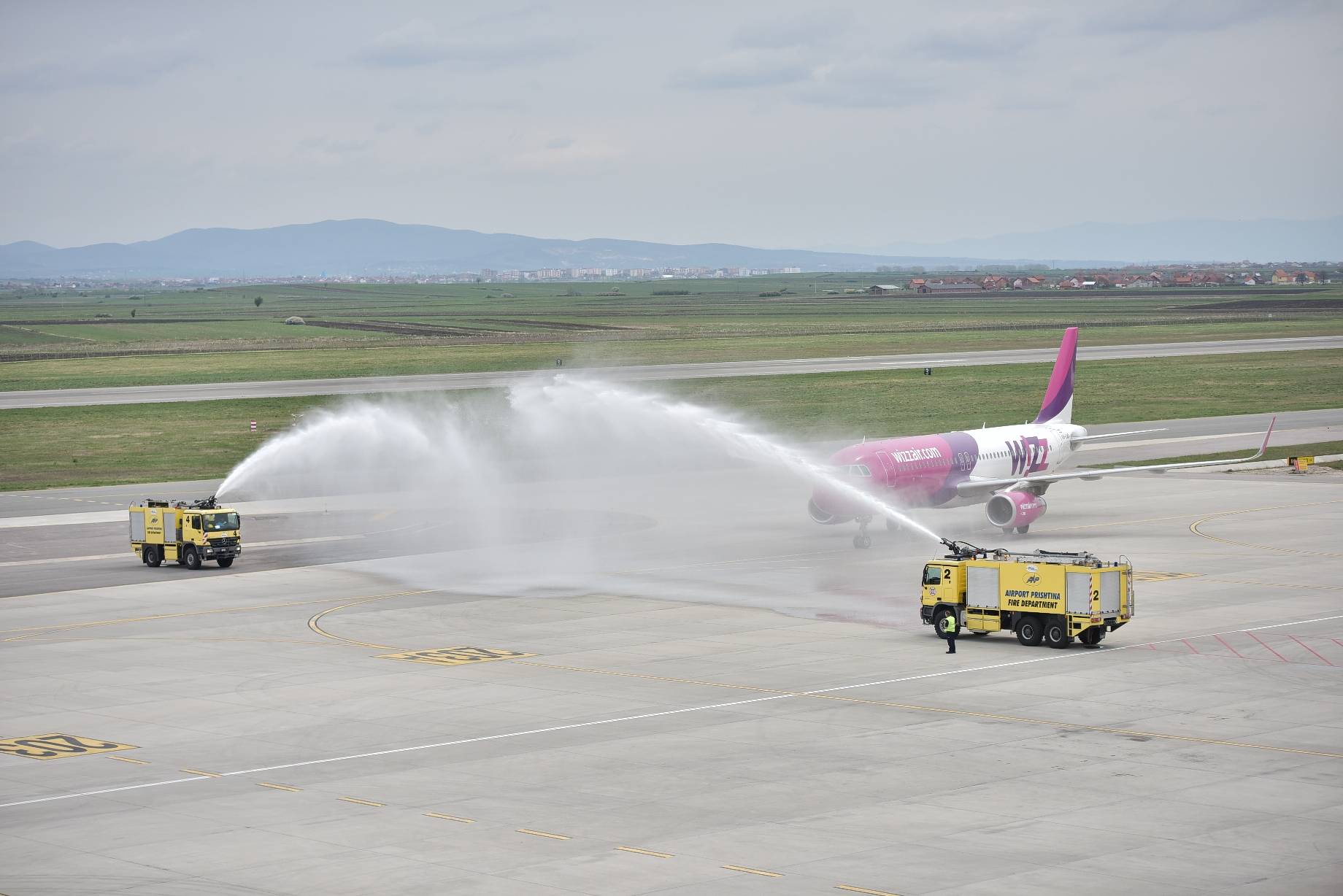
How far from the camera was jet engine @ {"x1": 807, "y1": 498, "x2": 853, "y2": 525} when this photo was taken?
65.9 metres

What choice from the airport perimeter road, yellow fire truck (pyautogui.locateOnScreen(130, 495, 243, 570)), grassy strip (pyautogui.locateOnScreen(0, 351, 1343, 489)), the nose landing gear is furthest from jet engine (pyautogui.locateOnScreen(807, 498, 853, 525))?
the airport perimeter road

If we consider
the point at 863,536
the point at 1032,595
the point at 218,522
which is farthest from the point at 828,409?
the point at 1032,595

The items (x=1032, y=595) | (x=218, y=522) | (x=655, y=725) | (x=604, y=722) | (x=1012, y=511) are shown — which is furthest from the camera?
(x=1012, y=511)

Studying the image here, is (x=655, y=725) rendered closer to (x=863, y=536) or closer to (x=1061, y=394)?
(x=863, y=536)

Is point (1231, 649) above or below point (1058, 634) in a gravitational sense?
below

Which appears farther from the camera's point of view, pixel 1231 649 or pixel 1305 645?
pixel 1305 645

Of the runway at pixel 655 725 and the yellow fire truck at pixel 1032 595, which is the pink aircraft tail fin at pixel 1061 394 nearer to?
the runway at pixel 655 725

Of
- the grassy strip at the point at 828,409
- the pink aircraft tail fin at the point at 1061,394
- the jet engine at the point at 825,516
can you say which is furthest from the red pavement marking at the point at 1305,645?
the grassy strip at the point at 828,409

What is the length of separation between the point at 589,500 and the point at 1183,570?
3164cm

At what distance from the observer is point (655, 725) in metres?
37.5

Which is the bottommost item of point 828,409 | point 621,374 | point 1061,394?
point 828,409

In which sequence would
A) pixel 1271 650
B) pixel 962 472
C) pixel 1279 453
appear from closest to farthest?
pixel 1271 650 < pixel 962 472 < pixel 1279 453

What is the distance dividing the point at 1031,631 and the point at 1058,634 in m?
0.82

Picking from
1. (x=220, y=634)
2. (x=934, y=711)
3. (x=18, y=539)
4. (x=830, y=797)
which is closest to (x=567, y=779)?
(x=830, y=797)
